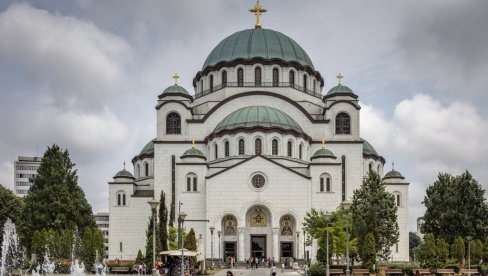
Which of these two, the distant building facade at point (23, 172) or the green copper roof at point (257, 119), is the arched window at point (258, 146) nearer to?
the green copper roof at point (257, 119)

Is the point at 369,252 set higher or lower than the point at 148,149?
lower

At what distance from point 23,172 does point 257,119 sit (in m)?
69.8

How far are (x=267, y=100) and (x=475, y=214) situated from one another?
23011 mm

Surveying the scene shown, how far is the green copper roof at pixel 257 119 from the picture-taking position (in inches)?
2670

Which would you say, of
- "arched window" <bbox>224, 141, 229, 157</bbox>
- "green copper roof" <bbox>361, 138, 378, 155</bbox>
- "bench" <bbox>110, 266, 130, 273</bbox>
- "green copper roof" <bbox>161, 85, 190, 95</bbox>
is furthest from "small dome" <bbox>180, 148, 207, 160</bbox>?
"green copper roof" <bbox>361, 138, 378, 155</bbox>

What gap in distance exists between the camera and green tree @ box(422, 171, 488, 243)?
59156 millimetres

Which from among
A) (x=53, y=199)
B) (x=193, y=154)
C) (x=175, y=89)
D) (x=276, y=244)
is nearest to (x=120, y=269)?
(x=53, y=199)

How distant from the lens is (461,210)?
196ft

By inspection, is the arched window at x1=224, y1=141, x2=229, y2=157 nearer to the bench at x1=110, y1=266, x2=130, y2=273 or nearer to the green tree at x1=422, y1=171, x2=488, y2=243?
the bench at x1=110, y1=266, x2=130, y2=273

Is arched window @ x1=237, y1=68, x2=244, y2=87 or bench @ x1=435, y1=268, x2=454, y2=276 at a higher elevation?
arched window @ x1=237, y1=68, x2=244, y2=87

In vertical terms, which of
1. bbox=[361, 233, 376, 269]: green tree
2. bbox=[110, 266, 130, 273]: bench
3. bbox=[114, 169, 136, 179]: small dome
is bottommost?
bbox=[110, 266, 130, 273]: bench

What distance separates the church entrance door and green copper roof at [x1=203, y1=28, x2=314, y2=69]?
19185 millimetres

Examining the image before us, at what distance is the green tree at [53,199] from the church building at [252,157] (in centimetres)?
727

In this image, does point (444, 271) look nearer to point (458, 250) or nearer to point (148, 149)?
point (458, 250)
